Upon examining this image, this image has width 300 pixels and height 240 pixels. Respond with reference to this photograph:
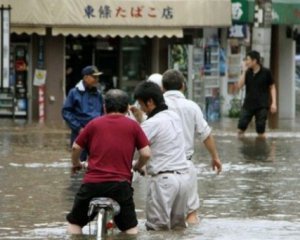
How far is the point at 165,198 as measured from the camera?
449 inches

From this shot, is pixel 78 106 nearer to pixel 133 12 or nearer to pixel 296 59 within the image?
pixel 133 12

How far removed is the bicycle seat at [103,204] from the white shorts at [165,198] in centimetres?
97

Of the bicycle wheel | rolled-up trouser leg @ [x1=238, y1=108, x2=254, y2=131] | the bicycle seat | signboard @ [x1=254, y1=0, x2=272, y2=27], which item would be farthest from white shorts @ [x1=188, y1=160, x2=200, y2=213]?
signboard @ [x1=254, y1=0, x2=272, y2=27]

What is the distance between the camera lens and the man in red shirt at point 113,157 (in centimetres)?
1069

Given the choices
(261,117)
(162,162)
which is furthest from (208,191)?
(261,117)

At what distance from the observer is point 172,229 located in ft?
38.3

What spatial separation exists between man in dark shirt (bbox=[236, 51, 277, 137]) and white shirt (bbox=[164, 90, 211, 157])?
37.5 feet

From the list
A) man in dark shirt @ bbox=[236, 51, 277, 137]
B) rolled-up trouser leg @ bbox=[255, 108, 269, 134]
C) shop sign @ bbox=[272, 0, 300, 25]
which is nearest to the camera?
man in dark shirt @ bbox=[236, 51, 277, 137]

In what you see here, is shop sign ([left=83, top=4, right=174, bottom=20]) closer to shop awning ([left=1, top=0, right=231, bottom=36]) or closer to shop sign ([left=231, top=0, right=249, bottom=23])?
shop awning ([left=1, top=0, right=231, bottom=36])

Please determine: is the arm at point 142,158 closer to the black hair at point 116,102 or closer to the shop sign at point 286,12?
the black hair at point 116,102

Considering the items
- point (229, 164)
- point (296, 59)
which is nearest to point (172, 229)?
point (229, 164)

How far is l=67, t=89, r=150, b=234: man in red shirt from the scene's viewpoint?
10.7m

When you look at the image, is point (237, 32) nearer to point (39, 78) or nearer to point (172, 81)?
point (39, 78)

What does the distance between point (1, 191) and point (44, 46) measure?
18.2 meters
